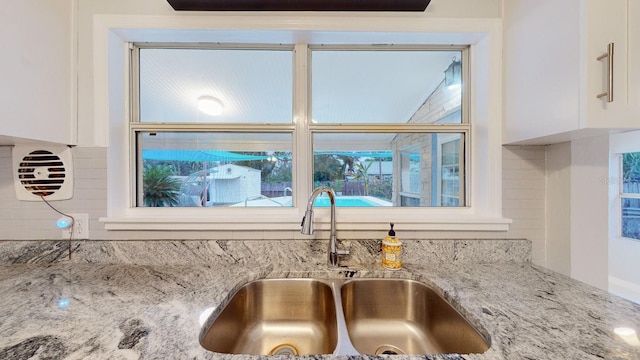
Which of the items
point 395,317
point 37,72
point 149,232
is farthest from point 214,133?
point 395,317

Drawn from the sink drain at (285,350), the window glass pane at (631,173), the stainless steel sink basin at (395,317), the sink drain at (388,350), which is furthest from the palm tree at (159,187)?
the window glass pane at (631,173)

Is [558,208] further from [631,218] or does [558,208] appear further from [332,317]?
[332,317]

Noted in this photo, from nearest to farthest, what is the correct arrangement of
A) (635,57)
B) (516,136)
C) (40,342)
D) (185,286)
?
(40,342) < (635,57) < (185,286) < (516,136)

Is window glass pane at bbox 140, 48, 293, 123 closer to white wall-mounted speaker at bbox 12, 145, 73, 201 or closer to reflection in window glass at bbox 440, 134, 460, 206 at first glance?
white wall-mounted speaker at bbox 12, 145, 73, 201

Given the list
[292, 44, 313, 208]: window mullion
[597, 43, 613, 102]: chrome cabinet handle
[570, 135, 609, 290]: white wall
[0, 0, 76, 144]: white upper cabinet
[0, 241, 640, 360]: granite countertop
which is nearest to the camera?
[0, 241, 640, 360]: granite countertop

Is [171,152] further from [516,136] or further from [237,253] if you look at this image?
[516,136]

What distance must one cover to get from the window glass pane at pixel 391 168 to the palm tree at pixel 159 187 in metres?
0.76

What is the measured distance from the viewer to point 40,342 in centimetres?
63

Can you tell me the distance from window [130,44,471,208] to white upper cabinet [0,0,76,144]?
27 cm

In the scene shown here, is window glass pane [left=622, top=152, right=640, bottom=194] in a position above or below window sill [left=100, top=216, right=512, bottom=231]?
above

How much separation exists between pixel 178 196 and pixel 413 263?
124cm

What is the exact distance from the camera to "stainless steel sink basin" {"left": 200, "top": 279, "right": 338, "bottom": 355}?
3.17 ft

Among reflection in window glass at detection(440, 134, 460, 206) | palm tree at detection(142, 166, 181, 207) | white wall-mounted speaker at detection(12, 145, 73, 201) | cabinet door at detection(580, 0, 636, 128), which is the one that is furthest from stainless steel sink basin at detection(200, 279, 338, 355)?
cabinet door at detection(580, 0, 636, 128)

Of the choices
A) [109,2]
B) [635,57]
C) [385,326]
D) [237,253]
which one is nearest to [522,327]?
[385,326]
